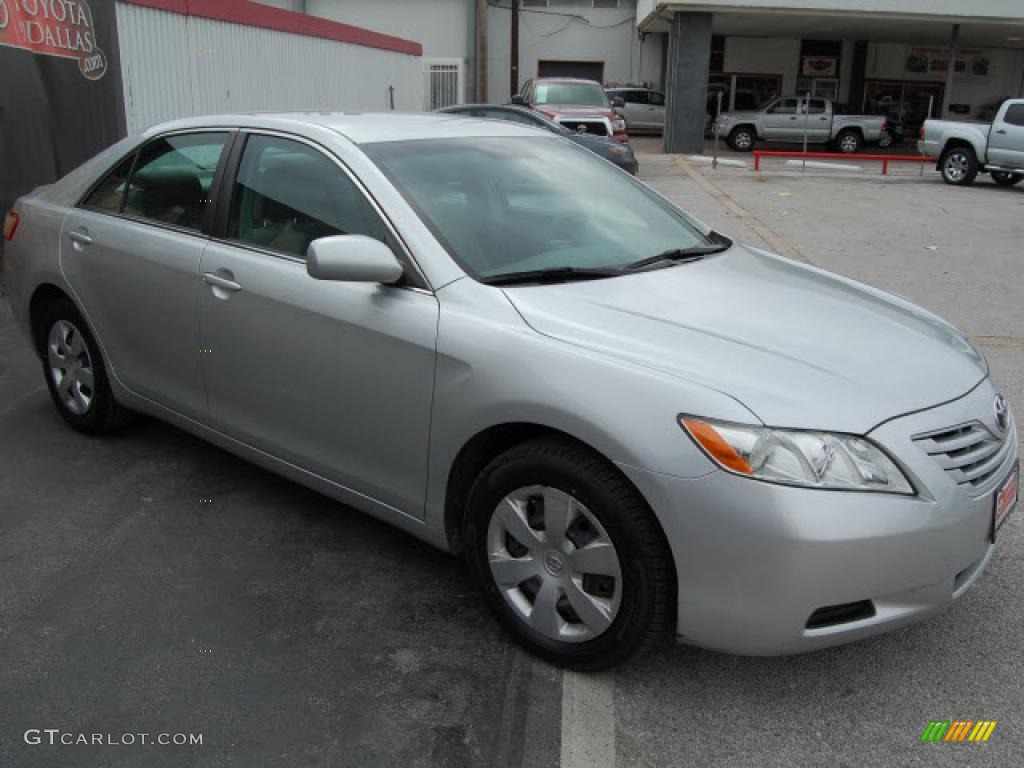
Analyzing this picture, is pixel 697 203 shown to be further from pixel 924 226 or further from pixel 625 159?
pixel 924 226

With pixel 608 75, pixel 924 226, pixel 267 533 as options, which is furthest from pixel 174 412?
pixel 608 75

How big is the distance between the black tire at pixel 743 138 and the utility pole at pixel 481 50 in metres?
9.78

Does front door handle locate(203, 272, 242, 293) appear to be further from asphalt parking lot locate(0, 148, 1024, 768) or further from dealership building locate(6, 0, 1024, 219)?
dealership building locate(6, 0, 1024, 219)

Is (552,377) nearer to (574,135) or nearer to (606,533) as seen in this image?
(606,533)

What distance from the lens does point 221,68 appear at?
1254cm

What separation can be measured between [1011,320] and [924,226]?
228 inches

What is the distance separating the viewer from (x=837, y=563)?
2383mm

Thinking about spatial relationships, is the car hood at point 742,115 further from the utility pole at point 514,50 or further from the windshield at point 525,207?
the windshield at point 525,207

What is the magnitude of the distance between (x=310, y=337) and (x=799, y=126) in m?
26.6

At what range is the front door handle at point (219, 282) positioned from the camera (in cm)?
359

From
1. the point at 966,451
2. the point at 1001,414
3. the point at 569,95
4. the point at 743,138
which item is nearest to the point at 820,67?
the point at 743,138

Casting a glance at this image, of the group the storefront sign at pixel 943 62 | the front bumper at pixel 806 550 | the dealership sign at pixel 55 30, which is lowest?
the front bumper at pixel 806 550

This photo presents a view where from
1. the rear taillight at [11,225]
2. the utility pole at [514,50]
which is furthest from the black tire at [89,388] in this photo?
the utility pole at [514,50]

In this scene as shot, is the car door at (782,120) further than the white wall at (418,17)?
No
